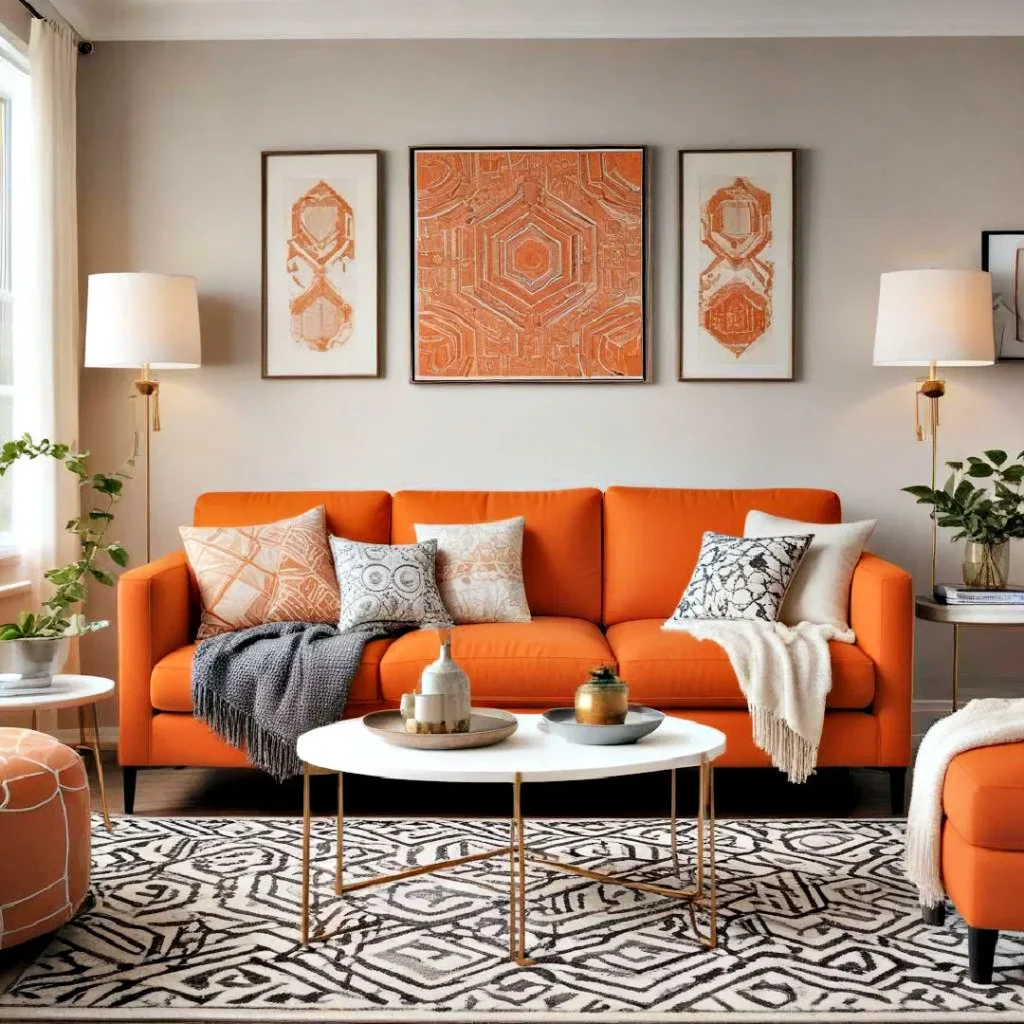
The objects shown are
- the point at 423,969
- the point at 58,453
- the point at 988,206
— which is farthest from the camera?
the point at 988,206

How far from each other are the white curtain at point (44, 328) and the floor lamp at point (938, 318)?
9.51 ft

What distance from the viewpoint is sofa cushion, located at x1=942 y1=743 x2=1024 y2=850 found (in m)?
2.28

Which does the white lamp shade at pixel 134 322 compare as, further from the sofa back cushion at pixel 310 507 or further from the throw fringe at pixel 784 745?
the throw fringe at pixel 784 745

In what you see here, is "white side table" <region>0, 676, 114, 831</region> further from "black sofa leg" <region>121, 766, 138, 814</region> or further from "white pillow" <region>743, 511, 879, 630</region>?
"white pillow" <region>743, 511, 879, 630</region>

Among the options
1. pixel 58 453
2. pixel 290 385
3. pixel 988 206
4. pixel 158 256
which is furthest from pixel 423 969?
pixel 988 206

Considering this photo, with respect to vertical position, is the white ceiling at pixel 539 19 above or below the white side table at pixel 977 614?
above

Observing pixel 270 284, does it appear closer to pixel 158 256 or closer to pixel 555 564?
pixel 158 256

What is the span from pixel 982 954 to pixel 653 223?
2958 millimetres

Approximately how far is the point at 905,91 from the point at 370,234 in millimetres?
2068

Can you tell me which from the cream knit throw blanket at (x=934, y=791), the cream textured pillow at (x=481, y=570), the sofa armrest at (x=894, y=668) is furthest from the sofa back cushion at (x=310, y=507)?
the cream knit throw blanket at (x=934, y=791)

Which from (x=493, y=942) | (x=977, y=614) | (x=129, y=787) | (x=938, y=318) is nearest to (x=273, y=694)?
(x=129, y=787)

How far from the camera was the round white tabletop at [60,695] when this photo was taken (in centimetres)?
303

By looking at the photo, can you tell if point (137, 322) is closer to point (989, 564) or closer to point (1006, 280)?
point (989, 564)

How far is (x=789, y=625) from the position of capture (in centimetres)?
384
